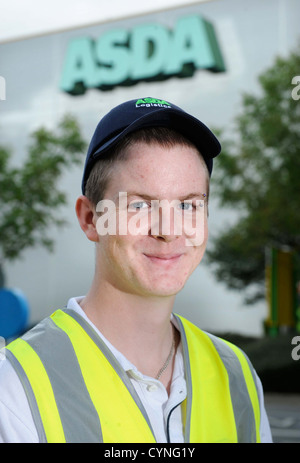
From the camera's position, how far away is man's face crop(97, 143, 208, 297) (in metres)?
1.15

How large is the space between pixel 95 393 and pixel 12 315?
837 cm

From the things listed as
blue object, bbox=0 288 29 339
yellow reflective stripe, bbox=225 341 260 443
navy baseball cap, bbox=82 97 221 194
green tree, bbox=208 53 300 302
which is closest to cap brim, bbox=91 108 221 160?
navy baseball cap, bbox=82 97 221 194

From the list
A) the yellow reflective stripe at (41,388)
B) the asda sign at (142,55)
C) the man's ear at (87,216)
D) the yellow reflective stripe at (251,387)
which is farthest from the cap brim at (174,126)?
the asda sign at (142,55)

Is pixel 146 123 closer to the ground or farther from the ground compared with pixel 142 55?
closer to the ground

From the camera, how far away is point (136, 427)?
116 centimetres

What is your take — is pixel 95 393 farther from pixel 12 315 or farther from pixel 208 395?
pixel 12 315

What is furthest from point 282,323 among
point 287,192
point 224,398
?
point 224,398

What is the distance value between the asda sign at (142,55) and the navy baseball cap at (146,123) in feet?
A: 29.9

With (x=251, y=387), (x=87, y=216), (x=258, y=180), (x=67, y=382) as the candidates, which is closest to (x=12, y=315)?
(x=258, y=180)

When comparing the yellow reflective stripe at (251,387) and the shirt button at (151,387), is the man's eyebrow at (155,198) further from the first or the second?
the yellow reflective stripe at (251,387)

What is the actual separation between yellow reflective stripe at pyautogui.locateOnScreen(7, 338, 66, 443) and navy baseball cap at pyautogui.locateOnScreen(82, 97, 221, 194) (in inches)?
15.2

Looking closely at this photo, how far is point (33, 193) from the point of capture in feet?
37.5

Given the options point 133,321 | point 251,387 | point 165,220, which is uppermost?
point 165,220

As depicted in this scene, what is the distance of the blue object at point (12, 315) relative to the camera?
8.88 metres
